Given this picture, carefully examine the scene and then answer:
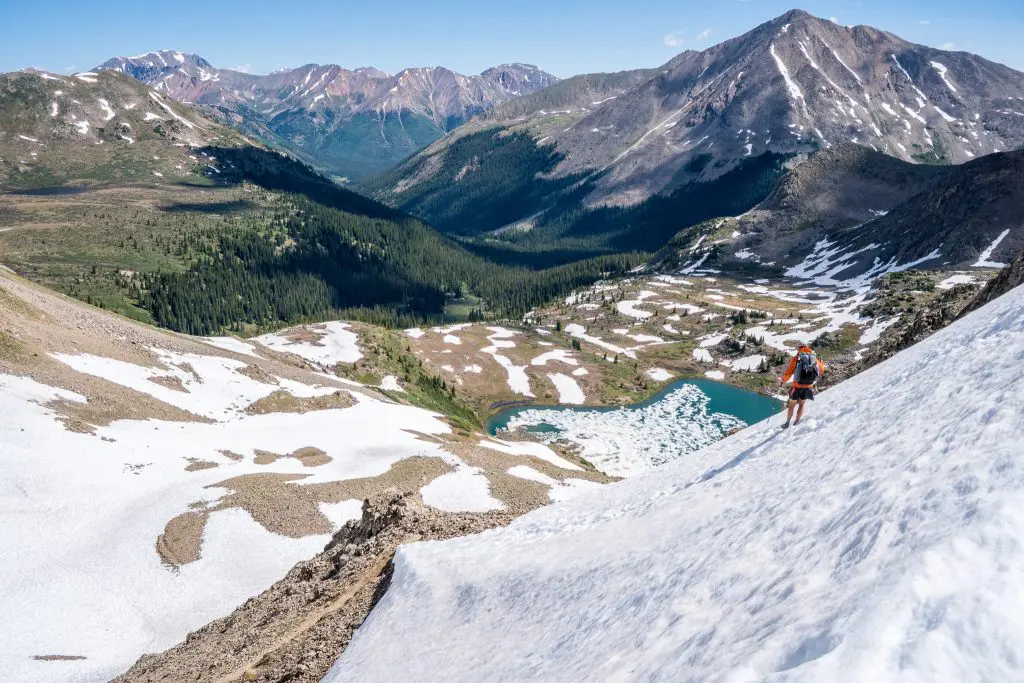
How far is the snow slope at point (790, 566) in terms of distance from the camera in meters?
6.92

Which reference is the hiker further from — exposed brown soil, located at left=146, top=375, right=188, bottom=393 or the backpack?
exposed brown soil, located at left=146, top=375, right=188, bottom=393

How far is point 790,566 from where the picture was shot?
1013cm

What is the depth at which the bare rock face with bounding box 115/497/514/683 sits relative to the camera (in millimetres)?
19922

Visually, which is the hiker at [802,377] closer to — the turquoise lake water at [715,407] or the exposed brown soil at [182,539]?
the exposed brown soil at [182,539]

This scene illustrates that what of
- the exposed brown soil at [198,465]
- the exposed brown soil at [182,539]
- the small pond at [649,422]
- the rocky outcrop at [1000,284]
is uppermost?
the rocky outcrop at [1000,284]

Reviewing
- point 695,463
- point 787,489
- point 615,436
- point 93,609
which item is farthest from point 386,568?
point 615,436

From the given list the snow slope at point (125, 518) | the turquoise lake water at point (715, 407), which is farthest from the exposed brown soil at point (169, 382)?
the turquoise lake water at point (715, 407)

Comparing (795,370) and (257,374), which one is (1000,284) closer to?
(795,370)

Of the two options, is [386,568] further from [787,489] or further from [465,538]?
[787,489]

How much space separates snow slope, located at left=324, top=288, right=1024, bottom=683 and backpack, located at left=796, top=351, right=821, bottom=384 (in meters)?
1.26

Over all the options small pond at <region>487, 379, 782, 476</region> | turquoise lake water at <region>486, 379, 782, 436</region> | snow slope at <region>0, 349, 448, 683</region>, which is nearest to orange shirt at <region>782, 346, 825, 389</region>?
snow slope at <region>0, 349, 448, 683</region>

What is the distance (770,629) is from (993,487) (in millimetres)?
4107

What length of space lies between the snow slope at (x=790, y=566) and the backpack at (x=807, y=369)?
1.26 meters

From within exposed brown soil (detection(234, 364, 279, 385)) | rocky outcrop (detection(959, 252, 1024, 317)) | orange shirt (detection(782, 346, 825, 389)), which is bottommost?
exposed brown soil (detection(234, 364, 279, 385))
